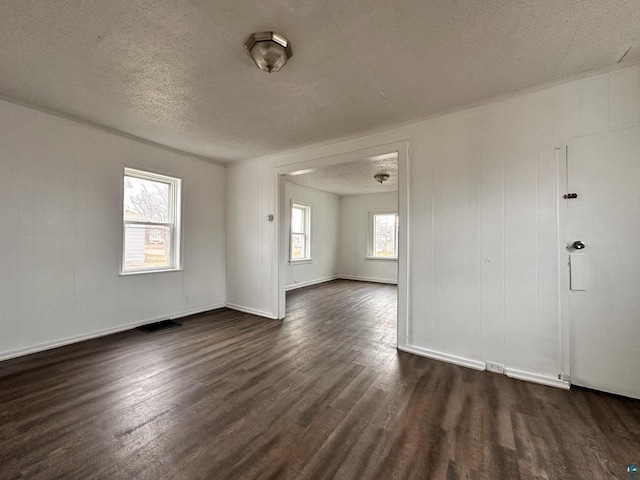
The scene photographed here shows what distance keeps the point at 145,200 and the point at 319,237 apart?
4.63 meters

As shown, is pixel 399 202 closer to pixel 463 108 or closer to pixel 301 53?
pixel 463 108

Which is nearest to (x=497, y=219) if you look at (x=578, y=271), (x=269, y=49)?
(x=578, y=271)

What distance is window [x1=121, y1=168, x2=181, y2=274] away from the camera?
3.75m

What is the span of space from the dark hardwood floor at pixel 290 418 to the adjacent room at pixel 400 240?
0.06 feet

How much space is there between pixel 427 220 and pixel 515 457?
2052 millimetres

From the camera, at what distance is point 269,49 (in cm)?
187

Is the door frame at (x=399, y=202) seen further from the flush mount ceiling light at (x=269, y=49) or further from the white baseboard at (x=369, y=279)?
the white baseboard at (x=369, y=279)

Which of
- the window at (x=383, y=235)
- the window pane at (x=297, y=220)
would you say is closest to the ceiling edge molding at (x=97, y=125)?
the window pane at (x=297, y=220)

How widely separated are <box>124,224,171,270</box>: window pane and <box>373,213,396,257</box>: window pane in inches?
221

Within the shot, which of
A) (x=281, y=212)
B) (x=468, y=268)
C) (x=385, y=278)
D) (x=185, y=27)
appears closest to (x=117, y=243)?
(x=281, y=212)

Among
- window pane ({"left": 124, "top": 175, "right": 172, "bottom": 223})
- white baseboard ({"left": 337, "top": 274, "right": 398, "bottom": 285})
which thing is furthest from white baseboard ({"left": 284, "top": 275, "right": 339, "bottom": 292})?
window pane ({"left": 124, "top": 175, "right": 172, "bottom": 223})

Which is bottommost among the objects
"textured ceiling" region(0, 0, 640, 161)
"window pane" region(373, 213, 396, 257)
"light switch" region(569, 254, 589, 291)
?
"light switch" region(569, 254, 589, 291)

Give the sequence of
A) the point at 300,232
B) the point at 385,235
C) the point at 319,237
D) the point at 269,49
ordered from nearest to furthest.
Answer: the point at 269,49, the point at 300,232, the point at 319,237, the point at 385,235

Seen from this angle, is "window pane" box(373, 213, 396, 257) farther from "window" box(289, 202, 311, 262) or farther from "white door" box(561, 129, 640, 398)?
"white door" box(561, 129, 640, 398)
